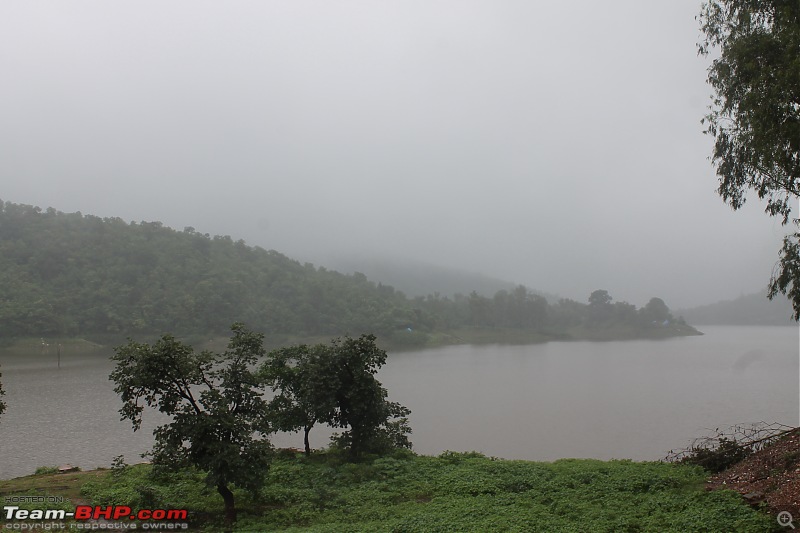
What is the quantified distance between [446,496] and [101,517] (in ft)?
15.8

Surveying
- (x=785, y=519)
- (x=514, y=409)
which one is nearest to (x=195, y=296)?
(x=514, y=409)

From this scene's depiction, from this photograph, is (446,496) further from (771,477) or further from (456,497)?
(771,477)

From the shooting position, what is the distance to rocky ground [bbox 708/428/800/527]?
570cm

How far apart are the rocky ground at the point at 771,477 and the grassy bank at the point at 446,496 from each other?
0.82ft

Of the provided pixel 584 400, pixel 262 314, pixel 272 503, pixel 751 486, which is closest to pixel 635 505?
pixel 751 486

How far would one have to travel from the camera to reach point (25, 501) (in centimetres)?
695

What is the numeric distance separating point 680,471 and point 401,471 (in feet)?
15.5

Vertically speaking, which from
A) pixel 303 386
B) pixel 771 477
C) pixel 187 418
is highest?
pixel 187 418

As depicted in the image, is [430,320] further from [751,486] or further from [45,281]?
[751,486]

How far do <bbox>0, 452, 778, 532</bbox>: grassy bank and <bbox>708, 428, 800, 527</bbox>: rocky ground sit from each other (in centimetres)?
25

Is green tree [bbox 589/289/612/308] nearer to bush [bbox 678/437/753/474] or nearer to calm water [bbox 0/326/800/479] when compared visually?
calm water [bbox 0/326/800/479]

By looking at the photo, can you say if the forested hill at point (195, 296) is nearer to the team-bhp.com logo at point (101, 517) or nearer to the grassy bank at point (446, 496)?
the grassy bank at point (446, 496)

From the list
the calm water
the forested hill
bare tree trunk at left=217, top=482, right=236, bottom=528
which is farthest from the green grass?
the forested hill

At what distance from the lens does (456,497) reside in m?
7.55
